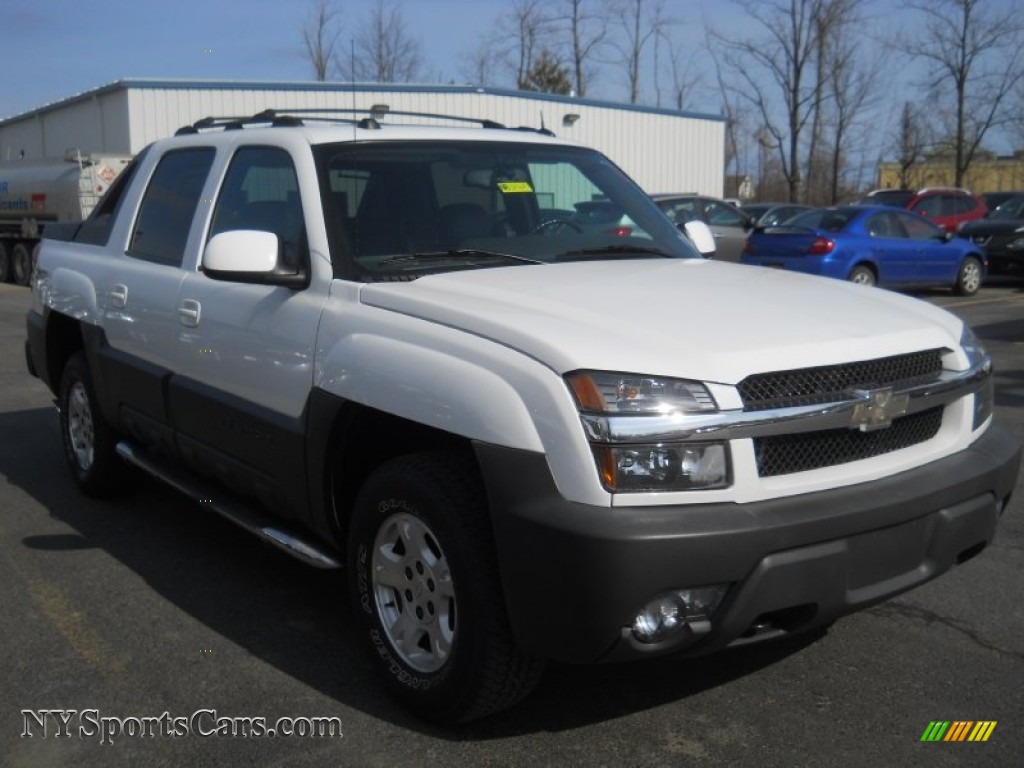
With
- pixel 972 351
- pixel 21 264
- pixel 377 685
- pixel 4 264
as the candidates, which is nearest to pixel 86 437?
pixel 377 685

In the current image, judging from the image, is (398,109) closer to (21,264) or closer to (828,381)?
(21,264)

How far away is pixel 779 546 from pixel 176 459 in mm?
3157

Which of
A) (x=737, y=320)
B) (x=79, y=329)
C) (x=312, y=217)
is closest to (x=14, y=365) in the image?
(x=79, y=329)

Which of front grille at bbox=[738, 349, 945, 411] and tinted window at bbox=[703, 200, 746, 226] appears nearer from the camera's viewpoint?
front grille at bbox=[738, 349, 945, 411]

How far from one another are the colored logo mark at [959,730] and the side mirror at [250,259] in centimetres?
255

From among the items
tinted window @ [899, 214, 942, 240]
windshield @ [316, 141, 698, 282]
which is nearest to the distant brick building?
tinted window @ [899, 214, 942, 240]

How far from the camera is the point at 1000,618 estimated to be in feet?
14.2

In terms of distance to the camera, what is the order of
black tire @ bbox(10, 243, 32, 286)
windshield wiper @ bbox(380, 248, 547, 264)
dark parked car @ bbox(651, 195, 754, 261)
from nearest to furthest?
windshield wiper @ bbox(380, 248, 547, 264) < dark parked car @ bbox(651, 195, 754, 261) < black tire @ bbox(10, 243, 32, 286)

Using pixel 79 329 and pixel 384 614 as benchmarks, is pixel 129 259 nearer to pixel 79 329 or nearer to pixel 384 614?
pixel 79 329

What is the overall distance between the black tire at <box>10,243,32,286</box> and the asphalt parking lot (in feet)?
69.6

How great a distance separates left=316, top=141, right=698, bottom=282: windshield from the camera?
4.14 m

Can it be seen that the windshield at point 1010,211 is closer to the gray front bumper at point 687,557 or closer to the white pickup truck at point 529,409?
the white pickup truck at point 529,409

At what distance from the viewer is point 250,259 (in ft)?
12.9

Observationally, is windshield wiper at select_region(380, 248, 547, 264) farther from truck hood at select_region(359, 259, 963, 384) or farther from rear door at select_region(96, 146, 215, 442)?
rear door at select_region(96, 146, 215, 442)
